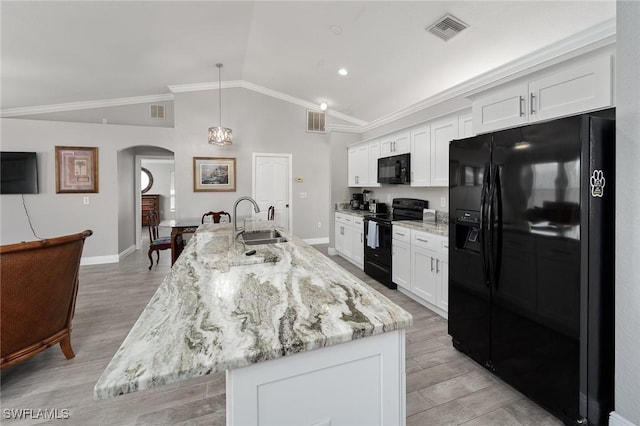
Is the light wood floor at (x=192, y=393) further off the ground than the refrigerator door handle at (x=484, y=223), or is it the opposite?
the refrigerator door handle at (x=484, y=223)

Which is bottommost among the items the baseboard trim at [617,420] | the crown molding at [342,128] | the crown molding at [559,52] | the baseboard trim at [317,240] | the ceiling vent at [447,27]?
the baseboard trim at [617,420]

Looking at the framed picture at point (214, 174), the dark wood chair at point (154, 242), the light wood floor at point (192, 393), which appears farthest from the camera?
the framed picture at point (214, 174)

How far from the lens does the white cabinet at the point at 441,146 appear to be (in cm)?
330

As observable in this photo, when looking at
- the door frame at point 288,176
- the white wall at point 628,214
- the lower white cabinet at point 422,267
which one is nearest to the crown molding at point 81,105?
the door frame at point 288,176

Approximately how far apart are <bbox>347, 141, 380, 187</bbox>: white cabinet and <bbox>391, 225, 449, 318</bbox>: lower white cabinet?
1.59 metres

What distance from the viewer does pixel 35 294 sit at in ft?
6.55

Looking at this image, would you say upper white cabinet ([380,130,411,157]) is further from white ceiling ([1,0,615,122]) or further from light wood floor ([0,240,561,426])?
light wood floor ([0,240,561,426])

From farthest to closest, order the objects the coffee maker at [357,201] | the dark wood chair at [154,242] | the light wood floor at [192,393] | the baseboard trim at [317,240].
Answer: the baseboard trim at [317,240]
the coffee maker at [357,201]
the dark wood chair at [154,242]
the light wood floor at [192,393]

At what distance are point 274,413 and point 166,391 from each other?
5.05 feet

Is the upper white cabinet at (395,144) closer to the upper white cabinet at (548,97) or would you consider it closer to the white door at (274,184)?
the upper white cabinet at (548,97)

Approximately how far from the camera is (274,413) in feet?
2.92

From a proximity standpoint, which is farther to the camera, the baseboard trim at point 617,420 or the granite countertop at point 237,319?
the baseboard trim at point 617,420

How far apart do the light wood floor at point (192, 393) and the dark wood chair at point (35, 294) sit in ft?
0.75

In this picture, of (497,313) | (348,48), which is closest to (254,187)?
(348,48)
